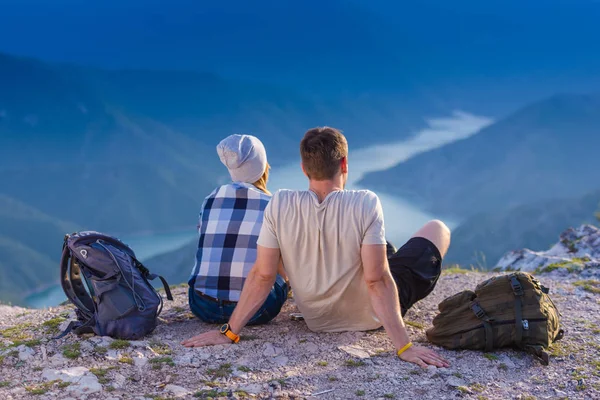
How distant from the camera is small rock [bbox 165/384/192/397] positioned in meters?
3.23

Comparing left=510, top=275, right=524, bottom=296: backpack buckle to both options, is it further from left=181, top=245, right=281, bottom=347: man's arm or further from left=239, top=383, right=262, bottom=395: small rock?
left=239, top=383, right=262, bottom=395: small rock

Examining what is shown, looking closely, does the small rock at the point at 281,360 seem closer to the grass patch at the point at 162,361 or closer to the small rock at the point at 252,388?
the small rock at the point at 252,388

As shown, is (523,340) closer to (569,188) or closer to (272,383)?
(272,383)

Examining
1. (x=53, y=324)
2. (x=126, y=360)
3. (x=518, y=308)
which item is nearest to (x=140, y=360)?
(x=126, y=360)

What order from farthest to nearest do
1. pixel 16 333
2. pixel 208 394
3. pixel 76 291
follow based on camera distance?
pixel 16 333, pixel 76 291, pixel 208 394

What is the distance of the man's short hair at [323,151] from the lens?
353cm

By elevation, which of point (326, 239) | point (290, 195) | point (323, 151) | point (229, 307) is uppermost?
point (323, 151)

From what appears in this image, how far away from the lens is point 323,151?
355cm

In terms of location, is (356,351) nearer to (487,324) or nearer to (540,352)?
(487,324)

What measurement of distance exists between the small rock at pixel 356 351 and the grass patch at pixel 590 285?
3.20 meters

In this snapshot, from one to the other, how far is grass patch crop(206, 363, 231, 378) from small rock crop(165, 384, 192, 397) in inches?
9.6

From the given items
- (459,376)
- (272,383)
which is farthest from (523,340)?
(272,383)

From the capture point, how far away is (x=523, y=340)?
391 cm

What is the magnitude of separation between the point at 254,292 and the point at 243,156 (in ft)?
3.28
